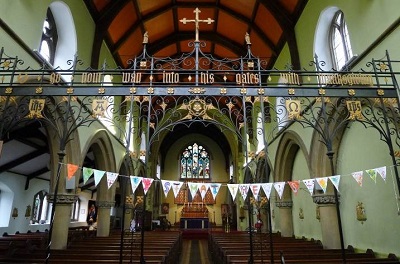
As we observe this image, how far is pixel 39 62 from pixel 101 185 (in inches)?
266

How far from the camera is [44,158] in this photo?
13.3 meters

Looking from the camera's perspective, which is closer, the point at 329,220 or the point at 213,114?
the point at 213,114

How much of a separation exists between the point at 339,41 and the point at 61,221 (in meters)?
9.70

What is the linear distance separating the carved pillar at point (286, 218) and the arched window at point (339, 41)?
6306 mm

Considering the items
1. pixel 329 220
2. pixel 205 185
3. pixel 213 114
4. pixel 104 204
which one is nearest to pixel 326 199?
pixel 329 220

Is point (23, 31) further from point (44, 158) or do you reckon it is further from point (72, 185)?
point (44, 158)

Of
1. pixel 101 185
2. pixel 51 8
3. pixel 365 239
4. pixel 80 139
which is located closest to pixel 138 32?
pixel 51 8

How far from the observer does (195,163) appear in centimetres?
2856

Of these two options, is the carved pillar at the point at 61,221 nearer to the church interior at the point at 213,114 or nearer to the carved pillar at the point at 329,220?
the church interior at the point at 213,114

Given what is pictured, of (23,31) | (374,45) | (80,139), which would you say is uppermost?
(23,31)

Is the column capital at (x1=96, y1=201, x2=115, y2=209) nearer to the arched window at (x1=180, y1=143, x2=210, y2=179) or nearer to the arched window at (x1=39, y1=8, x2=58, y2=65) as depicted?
the arched window at (x1=39, y1=8, x2=58, y2=65)

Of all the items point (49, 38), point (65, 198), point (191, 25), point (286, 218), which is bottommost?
point (286, 218)

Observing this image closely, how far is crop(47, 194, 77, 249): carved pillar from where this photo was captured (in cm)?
833

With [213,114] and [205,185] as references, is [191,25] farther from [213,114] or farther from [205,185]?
[205,185]
